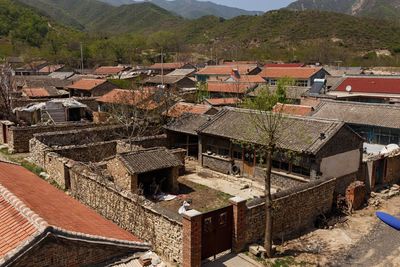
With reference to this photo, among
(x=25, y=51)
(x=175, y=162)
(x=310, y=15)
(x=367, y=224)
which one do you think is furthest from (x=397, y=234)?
(x=310, y=15)

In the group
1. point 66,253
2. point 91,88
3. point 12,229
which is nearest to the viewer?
point 66,253

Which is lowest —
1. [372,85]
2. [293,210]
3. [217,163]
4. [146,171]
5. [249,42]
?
[217,163]

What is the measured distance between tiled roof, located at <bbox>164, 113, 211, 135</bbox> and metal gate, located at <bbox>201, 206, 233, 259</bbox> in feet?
38.5

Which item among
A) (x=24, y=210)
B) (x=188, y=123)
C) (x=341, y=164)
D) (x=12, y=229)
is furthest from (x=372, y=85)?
(x=12, y=229)

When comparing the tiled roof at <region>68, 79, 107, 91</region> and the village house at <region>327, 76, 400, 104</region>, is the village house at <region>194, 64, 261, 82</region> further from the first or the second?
the tiled roof at <region>68, 79, 107, 91</region>

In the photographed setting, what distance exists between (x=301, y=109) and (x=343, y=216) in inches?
572

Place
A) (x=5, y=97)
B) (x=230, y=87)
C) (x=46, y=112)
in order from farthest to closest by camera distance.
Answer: (x=230, y=87) → (x=46, y=112) → (x=5, y=97)

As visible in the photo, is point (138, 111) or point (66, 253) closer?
point (66, 253)

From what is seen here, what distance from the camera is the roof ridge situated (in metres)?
7.39

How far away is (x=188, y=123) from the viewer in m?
24.7

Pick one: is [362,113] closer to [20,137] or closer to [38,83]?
[20,137]

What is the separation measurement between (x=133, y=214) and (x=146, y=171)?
4.49m

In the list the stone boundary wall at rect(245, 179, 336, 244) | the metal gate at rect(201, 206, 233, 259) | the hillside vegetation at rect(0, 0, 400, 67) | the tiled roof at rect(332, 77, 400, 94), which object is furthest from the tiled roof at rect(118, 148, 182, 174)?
the hillside vegetation at rect(0, 0, 400, 67)

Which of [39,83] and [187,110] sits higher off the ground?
[39,83]
